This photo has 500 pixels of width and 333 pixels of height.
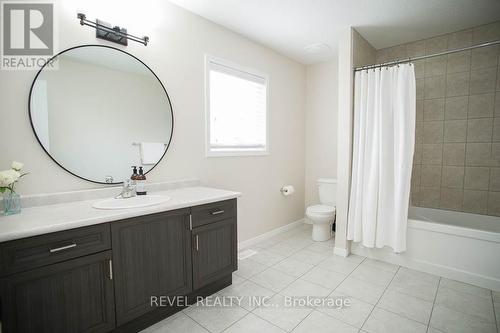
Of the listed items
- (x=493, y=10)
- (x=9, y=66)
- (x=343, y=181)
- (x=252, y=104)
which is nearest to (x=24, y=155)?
(x=9, y=66)

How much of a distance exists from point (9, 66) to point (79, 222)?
1.06 meters

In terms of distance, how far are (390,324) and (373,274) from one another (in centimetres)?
73

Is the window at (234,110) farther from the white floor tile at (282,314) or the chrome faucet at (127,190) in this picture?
the white floor tile at (282,314)

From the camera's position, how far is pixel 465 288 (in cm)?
208

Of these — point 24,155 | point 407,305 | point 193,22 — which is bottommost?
point 407,305

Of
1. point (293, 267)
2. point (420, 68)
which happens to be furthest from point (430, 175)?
point (293, 267)

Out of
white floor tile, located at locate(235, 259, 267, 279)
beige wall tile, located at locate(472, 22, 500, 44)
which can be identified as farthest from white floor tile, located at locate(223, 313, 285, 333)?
beige wall tile, located at locate(472, 22, 500, 44)

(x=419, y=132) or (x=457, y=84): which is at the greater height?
(x=457, y=84)

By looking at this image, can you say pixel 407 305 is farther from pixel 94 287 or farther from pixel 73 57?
pixel 73 57

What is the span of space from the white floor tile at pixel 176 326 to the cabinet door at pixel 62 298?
32 centimetres

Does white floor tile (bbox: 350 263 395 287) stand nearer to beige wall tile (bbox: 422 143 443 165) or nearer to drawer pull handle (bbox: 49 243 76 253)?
beige wall tile (bbox: 422 143 443 165)

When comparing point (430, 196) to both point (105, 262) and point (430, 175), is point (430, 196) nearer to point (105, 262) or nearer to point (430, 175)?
point (430, 175)

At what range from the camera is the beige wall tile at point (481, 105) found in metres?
2.69

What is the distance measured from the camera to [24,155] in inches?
59.3
